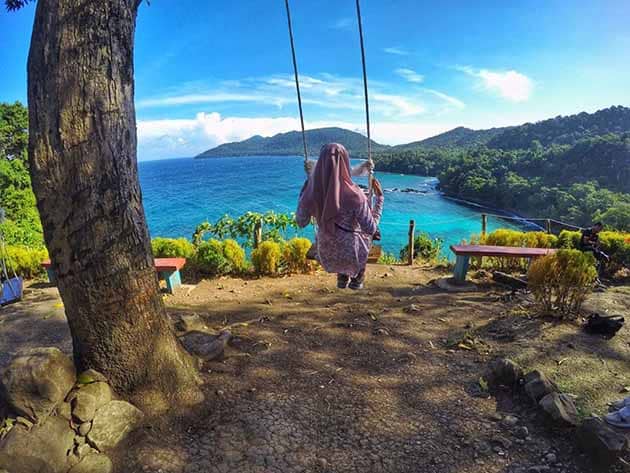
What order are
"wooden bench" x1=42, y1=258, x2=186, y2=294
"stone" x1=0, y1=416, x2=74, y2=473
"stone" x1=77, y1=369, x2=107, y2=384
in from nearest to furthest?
"stone" x1=0, y1=416, x2=74, y2=473
"stone" x1=77, y1=369, x2=107, y2=384
"wooden bench" x1=42, y1=258, x2=186, y2=294

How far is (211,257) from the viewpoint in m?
6.27

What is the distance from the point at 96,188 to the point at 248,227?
6577 mm

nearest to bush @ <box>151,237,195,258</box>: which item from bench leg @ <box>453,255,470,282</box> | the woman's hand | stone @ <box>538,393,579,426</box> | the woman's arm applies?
the woman's arm

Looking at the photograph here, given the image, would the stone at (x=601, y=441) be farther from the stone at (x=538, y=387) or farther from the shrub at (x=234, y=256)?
the shrub at (x=234, y=256)

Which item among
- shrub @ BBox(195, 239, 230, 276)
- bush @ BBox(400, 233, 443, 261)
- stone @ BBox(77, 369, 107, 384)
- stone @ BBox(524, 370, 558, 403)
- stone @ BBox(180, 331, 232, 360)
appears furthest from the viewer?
bush @ BBox(400, 233, 443, 261)

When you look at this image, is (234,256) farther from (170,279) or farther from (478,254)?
(478,254)

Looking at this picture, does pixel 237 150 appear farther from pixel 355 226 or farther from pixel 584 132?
pixel 355 226

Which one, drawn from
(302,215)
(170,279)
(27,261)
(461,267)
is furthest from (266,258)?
(27,261)

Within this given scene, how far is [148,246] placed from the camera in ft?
6.88

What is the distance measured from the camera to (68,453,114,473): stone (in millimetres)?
1689

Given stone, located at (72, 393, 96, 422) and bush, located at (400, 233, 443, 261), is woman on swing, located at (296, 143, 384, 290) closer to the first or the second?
stone, located at (72, 393, 96, 422)

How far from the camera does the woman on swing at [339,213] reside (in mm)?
2871

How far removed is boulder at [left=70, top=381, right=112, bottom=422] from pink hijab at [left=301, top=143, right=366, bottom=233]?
1.89 m

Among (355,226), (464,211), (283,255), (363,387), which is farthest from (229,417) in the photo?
(464,211)
